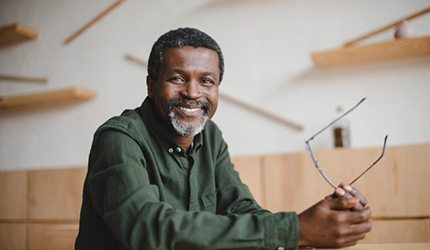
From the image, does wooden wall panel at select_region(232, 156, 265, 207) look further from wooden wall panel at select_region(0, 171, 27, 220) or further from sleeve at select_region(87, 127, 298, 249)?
wooden wall panel at select_region(0, 171, 27, 220)

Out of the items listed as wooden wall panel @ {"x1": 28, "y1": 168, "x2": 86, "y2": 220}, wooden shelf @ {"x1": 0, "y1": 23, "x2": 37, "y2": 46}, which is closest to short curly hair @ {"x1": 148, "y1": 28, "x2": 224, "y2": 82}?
wooden wall panel @ {"x1": 28, "y1": 168, "x2": 86, "y2": 220}

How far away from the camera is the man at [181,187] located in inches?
36.3

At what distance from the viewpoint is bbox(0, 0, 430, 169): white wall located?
237 cm

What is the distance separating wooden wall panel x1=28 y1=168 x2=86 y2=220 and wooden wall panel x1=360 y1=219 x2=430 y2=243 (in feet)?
5.57

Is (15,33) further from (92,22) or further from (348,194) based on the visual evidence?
(348,194)

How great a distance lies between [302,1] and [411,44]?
28.4 inches

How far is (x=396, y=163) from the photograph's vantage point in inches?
80.5

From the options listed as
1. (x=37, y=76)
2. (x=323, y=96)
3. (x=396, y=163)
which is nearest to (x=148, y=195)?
(x=396, y=163)

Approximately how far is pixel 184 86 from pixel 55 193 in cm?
169

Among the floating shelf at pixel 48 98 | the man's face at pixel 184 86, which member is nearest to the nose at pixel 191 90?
the man's face at pixel 184 86

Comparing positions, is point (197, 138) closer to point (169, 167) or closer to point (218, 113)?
point (169, 167)

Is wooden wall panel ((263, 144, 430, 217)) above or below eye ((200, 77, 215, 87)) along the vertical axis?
below

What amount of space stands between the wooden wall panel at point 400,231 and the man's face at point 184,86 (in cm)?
120

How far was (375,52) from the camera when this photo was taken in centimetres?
225
